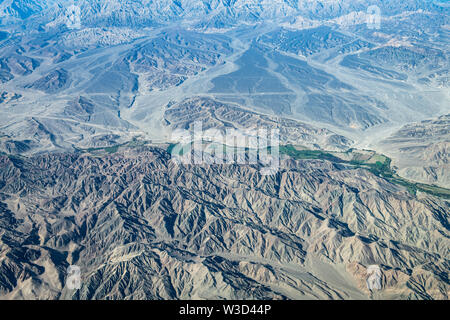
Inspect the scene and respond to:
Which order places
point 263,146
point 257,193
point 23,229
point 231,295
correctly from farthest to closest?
point 263,146 → point 257,193 → point 23,229 → point 231,295

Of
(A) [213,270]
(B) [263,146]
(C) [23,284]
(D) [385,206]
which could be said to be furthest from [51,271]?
(B) [263,146]

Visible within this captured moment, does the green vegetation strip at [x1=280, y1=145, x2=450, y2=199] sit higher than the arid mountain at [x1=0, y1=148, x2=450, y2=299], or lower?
lower

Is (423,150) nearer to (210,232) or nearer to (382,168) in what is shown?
(382,168)

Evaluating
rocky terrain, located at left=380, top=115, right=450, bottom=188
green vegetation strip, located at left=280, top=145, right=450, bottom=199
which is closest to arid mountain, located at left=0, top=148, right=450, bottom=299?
green vegetation strip, located at left=280, top=145, right=450, bottom=199

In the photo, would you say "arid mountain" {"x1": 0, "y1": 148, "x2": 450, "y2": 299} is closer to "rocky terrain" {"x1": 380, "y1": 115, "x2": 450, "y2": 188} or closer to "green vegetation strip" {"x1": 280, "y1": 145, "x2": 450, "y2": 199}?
"green vegetation strip" {"x1": 280, "y1": 145, "x2": 450, "y2": 199}

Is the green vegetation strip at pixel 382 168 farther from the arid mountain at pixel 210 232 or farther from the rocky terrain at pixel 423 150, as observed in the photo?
the arid mountain at pixel 210 232

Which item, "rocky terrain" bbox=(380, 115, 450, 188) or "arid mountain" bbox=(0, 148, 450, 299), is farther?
"rocky terrain" bbox=(380, 115, 450, 188)

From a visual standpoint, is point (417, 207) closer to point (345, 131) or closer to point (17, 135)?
point (345, 131)

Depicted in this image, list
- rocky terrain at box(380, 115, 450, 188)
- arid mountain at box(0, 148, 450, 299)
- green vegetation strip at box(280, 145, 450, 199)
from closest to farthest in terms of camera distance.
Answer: arid mountain at box(0, 148, 450, 299), green vegetation strip at box(280, 145, 450, 199), rocky terrain at box(380, 115, 450, 188)
